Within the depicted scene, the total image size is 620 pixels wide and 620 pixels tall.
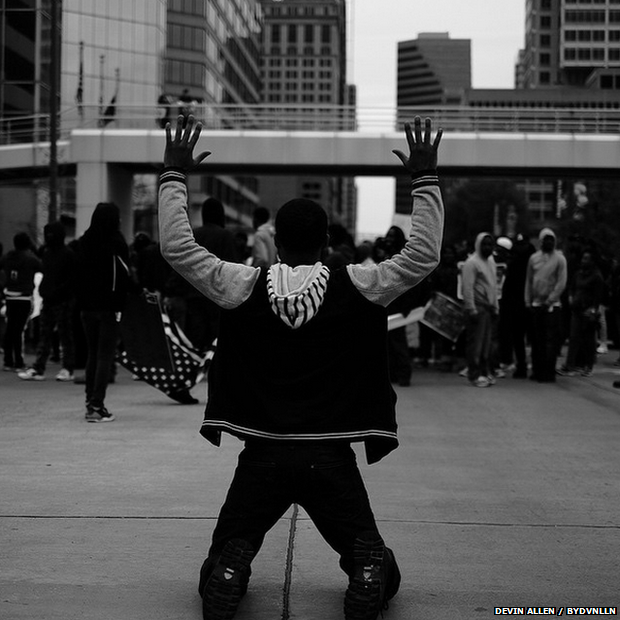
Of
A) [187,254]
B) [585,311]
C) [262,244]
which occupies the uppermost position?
[262,244]

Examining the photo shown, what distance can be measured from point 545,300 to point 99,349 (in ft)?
22.0

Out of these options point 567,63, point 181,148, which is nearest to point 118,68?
point 181,148

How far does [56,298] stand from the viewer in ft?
40.6

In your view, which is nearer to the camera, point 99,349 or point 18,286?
point 99,349

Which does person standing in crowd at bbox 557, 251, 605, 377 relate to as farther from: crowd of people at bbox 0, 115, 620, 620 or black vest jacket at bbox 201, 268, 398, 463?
black vest jacket at bbox 201, 268, 398, 463

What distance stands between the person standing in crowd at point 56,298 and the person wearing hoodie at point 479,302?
484 centimetres

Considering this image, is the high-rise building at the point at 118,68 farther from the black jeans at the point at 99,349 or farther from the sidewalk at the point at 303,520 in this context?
the sidewalk at the point at 303,520

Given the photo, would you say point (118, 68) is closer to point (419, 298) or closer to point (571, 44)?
point (419, 298)

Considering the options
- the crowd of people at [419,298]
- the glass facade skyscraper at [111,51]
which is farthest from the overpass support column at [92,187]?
the glass facade skyscraper at [111,51]

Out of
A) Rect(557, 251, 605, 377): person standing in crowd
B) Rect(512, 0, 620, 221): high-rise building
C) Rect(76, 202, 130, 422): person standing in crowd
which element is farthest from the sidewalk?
Rect(512, 0, 620, 221): high-rise building

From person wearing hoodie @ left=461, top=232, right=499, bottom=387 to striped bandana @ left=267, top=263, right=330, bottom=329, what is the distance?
953cm

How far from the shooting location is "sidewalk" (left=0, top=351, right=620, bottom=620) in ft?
14.1

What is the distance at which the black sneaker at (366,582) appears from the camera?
3.80 metres

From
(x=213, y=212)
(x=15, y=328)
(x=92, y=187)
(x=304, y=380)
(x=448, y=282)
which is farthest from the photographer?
(x=92, y=187)
